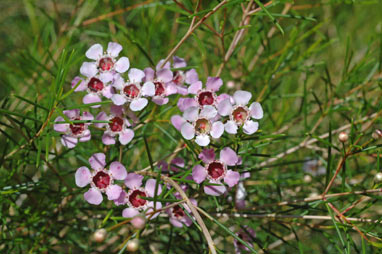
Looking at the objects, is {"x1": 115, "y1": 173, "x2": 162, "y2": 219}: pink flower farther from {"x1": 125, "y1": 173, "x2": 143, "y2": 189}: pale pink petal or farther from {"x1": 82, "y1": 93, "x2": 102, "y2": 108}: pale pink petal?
{"x1": 82, "y1": 93, "x2": 102, "y2": 108}: pale pink petal

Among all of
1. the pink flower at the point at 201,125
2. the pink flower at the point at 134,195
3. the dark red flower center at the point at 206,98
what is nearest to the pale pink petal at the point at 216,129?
the pink flower at the point at 201,125

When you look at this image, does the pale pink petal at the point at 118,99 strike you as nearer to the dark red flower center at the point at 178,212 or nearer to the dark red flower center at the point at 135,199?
the dark red flower center at the point at 135,199

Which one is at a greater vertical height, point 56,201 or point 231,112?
point 231,112

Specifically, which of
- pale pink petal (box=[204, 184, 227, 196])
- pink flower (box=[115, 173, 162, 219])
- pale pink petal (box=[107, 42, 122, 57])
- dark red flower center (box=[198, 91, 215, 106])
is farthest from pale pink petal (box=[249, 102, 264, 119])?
pale pink petal (box=[107, 42, 122, 57])

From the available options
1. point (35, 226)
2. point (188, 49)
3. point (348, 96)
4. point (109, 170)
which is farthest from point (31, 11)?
point (348, 96)

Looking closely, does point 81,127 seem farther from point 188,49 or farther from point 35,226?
point 188,49

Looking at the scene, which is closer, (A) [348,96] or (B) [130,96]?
(B) [130,96]

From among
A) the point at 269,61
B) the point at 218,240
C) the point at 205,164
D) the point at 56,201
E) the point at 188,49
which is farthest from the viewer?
the point at 188,49
